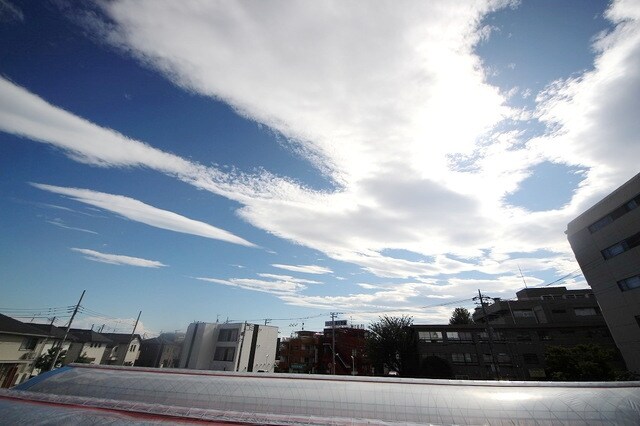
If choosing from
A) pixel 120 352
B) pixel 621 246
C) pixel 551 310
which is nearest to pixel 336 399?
pixel 621 246

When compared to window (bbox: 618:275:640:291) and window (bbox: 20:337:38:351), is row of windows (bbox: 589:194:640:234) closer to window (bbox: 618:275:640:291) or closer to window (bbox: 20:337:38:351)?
window (bbox: 618:275:640:291)

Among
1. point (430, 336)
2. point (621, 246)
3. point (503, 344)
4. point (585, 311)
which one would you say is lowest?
point (503, 344)

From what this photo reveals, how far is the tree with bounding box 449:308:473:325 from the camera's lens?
66.3 meters

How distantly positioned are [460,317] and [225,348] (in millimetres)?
55926

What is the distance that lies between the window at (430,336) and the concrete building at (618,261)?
20003mm

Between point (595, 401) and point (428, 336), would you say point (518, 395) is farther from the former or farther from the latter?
point (428, 336)

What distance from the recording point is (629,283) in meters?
27.8

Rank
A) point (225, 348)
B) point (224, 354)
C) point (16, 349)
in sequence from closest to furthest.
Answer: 1. point (16, 349)
2. point (224, 354)
3. point (225, 348)

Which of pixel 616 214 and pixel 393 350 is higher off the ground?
pixel 616 214

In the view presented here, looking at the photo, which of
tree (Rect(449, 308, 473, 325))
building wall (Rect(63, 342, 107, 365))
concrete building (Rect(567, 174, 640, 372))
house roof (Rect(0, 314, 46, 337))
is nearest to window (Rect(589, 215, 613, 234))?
concrete building (Rect(567, 174, 640, 372))

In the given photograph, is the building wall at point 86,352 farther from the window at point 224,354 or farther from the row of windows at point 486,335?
the row of windows at point 486,335

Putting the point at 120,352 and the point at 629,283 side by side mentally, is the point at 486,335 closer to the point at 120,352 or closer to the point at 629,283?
the point at 629,283

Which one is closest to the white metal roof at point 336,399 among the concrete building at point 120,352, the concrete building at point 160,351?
the concrete building at point 120,352

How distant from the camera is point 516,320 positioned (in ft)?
159
